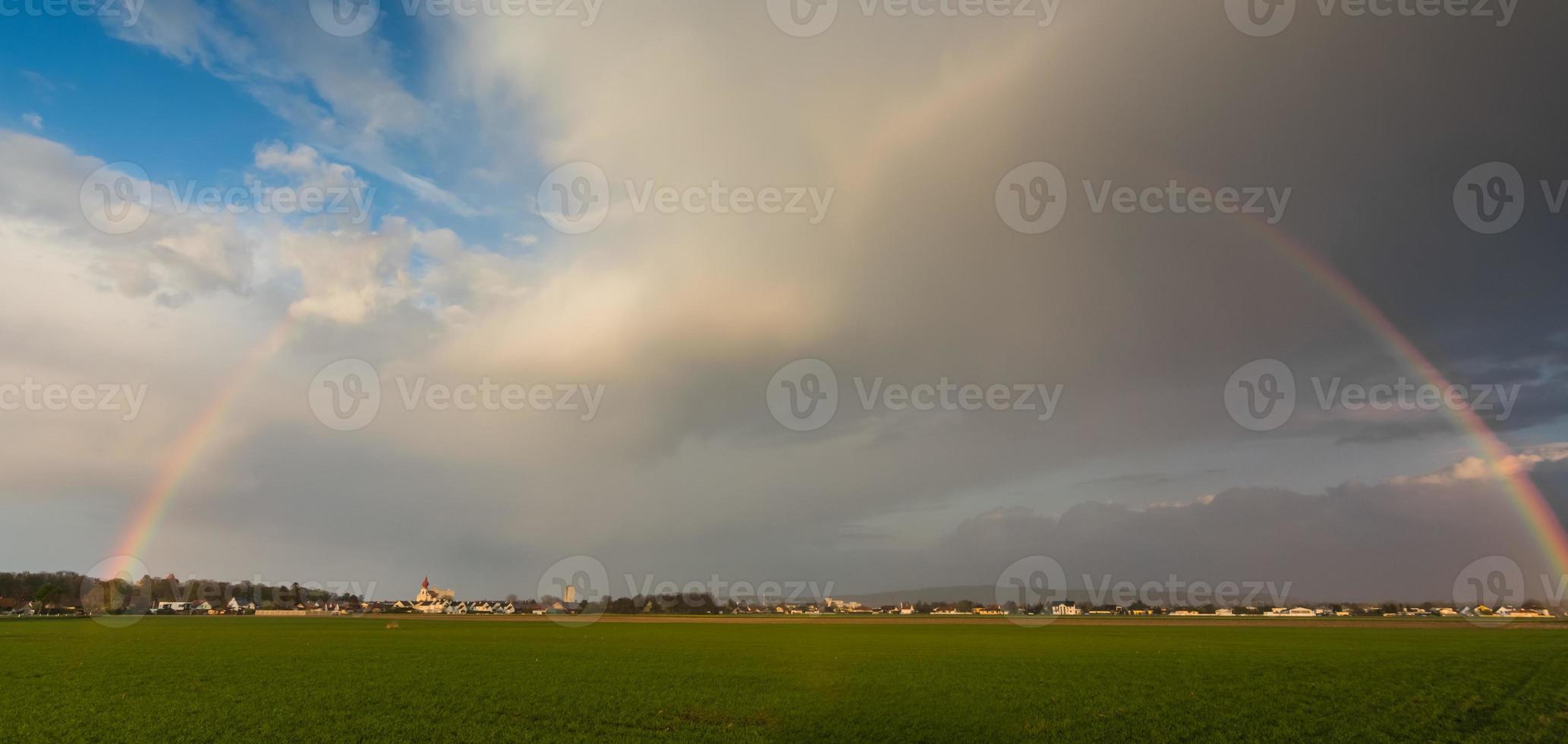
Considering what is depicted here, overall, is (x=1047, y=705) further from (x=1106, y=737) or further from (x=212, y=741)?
(x=212, y=741)

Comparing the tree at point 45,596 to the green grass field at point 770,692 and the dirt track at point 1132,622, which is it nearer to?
the dirt track at point 1132,622

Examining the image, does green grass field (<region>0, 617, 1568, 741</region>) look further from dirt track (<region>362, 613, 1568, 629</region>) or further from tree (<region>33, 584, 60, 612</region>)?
tree (<region>33, 584, 60, 612</region>)

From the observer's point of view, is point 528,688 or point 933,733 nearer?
point 933,733

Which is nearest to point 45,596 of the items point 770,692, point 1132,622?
point 770,692

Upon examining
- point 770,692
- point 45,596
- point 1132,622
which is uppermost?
point 45,596

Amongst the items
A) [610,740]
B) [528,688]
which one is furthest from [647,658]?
[610,740]

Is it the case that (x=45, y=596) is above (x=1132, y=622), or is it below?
above

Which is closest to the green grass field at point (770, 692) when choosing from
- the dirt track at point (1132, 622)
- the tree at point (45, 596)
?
the dirt track at point (1132, 622)

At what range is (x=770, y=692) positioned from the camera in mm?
31859

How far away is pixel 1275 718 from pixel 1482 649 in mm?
43279

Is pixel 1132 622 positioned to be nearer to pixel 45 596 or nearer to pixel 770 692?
pixel 770 692

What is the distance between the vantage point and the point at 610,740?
21.7 m

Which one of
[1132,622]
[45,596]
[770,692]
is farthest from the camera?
[45,596]

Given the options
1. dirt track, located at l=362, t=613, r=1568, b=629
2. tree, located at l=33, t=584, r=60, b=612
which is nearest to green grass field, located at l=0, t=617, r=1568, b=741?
dirt track, located at l=362, t=613, r=1568, b=629
